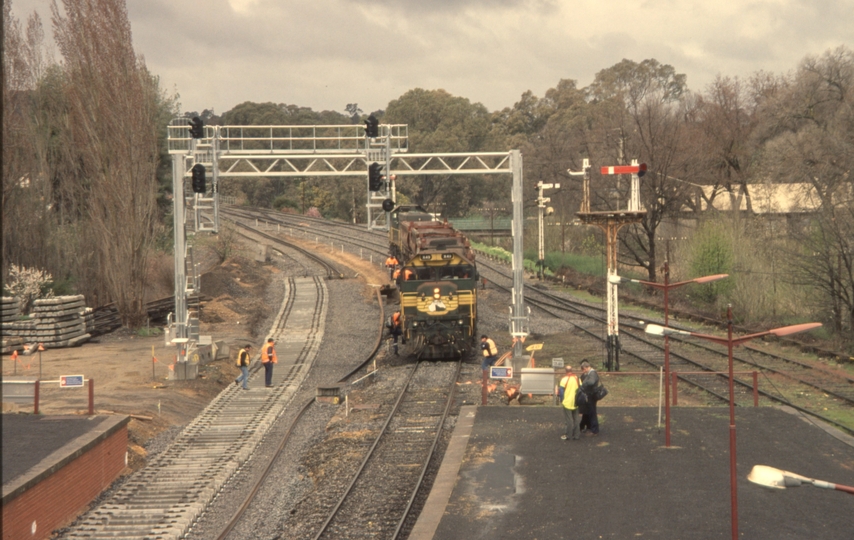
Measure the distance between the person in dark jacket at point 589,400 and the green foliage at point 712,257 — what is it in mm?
24956

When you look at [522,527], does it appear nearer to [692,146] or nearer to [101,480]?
[101,480]

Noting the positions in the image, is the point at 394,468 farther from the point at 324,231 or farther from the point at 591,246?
the point at 324,231

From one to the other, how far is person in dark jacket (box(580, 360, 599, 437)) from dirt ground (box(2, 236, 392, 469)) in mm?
9639

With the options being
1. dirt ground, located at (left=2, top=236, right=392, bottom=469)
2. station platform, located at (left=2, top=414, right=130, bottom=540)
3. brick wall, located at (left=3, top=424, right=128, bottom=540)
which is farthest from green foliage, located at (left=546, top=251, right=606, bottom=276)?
brick wall, located at (left=3, top=424, right=128, bottom=540)

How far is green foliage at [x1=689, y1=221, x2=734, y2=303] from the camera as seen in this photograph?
1601 inches

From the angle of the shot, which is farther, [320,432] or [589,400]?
[320,432]

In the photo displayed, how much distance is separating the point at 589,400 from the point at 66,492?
997cm

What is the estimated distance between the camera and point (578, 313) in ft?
125

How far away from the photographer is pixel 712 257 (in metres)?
41.0

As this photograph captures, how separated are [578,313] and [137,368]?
64.2ft

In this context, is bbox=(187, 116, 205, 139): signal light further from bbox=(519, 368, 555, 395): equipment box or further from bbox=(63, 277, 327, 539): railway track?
bbox=(519, 368, 555, 395): equipment box

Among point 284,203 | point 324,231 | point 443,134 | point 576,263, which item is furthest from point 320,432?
point 284,203

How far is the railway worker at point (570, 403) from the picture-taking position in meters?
16.5

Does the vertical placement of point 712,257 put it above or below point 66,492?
above
